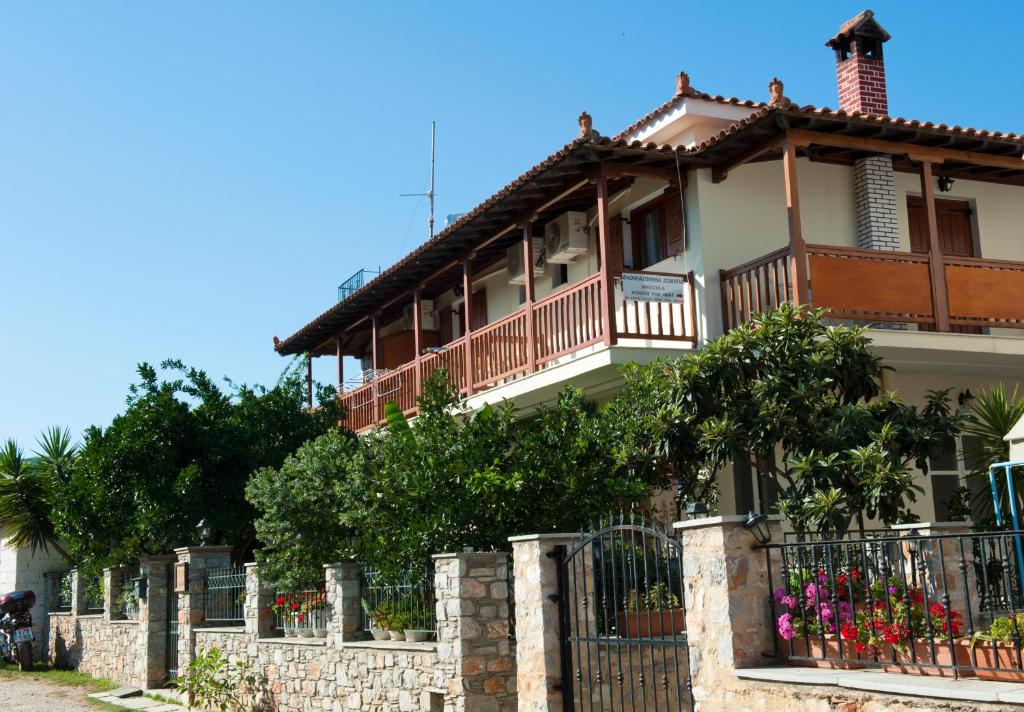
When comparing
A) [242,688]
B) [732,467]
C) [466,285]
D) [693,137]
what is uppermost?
[693,137]

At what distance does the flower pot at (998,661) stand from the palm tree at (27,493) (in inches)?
814

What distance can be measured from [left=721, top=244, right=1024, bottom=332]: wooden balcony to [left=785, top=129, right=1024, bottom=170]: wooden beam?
133 centimetres

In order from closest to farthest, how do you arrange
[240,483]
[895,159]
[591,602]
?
[591,602] → [895,159] → [240,483]

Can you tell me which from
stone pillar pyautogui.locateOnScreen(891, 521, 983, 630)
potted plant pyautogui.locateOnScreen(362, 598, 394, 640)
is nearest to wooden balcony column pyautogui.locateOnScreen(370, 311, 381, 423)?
potted plant pyautogui.locateOnScreen(362, 598, 394, 640)

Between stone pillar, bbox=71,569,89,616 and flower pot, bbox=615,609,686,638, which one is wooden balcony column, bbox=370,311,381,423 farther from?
flower pot, bbox=615,609,686,638

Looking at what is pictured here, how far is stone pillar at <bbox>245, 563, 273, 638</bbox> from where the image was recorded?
46.8 ft

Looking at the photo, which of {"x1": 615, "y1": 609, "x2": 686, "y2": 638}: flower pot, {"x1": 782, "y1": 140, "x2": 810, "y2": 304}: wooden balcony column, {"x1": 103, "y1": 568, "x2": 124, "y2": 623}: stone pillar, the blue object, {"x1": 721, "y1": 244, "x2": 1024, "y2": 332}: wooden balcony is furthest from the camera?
{"x1": 103, "y1": 568, "x2": 124, "y2": 623}: stone pillar

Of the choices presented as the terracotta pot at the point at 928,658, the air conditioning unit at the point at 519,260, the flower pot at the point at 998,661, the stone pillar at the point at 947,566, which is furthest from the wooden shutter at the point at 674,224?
the flower pot at the point at 998,661

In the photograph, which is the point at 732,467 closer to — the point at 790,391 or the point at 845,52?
the point at 790,391

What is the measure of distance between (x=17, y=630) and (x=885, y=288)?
18095 millimetres

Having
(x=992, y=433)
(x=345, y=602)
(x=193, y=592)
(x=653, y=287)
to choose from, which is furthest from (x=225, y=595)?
(x=992, y=433)

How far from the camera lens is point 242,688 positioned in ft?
47.3

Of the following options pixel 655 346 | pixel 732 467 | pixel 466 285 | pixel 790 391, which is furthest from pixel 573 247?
pixel 790 391

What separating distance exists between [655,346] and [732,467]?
1843mm
